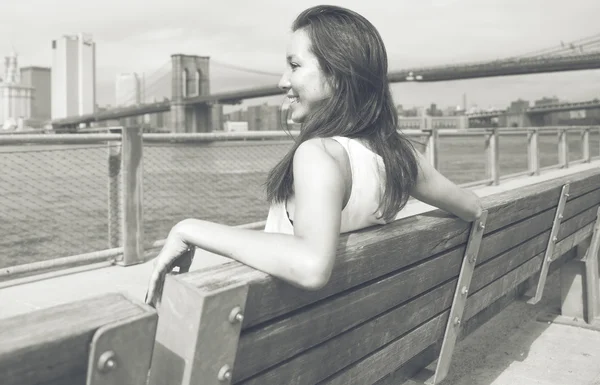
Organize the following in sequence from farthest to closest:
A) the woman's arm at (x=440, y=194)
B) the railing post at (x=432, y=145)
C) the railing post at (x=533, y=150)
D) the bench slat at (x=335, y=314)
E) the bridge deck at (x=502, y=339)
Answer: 1. the railing post at (x=533, y=150)
2. the railing post at (x=432, y=145)
3. the bridge deck at (x=502, y=339)
4. the woman's arm at (x=440, y=194)
5. the bench slat at (x=335, y=314)

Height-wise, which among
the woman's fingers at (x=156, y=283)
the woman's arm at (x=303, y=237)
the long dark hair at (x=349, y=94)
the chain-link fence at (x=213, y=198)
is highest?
the long dark hair at (x=349, y=94)

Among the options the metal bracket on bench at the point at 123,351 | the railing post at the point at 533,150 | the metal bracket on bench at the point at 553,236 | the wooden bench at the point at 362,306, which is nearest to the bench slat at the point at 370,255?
the wooden bench at the point at 362,306

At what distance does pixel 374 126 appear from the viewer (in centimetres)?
136

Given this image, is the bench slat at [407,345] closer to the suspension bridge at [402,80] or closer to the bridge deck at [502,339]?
the bridge deck at [502,339]

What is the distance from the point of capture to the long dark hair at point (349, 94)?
129 cm

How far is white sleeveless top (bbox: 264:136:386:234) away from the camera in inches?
49.9

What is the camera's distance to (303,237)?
0.99 metres

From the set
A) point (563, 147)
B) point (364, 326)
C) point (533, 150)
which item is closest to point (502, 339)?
point (364, 326)

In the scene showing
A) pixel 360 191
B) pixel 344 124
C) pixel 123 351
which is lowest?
pixel 123 351

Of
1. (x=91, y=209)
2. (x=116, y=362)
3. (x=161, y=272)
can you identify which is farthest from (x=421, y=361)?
(x=91, y=209)

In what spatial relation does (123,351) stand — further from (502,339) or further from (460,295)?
(502,339)

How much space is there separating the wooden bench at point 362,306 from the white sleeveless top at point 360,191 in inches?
2.0

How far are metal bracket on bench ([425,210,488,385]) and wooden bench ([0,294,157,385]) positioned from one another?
1.06 m

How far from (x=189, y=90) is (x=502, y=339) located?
162 ft
